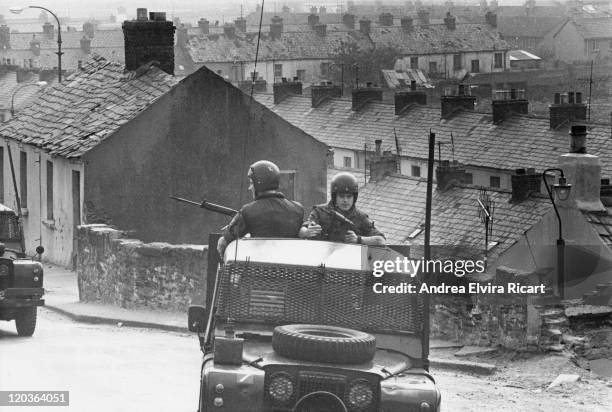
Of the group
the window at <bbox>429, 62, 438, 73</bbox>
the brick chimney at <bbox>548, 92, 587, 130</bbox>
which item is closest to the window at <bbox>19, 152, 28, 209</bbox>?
the brick chimney at <bbox>548, 92, 587, 130</bbox>

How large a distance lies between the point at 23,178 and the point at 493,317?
17.1 m

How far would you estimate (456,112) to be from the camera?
4978cm

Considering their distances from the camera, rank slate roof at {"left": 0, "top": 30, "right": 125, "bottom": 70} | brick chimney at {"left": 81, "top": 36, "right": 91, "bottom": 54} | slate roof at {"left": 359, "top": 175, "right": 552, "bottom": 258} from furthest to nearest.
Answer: brick chimney at {"left": 81, "top": 36, "right": 91, "bottom": 54} < slate roof at {"left": 0, "top": 30, "right": 125, "bottom": 70} < slate roof at {"left": 359, "top": 175, "right": 552, "bottom": 258}

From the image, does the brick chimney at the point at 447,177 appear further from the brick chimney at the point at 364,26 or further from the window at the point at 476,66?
the window at the point at 476,66

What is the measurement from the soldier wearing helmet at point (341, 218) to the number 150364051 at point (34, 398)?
3.13 metres

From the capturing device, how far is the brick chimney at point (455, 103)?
1956 inches

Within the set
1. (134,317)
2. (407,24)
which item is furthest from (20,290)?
(407,24)

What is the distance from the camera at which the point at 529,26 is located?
112 metres

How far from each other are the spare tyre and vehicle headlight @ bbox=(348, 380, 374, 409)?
0.23 metres

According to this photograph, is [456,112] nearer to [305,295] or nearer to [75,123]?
[75,123]

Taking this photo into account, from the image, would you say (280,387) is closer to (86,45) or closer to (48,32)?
(86,45)

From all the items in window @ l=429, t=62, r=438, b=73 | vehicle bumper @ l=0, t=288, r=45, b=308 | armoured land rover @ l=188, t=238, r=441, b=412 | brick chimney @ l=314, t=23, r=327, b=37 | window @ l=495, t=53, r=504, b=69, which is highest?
brick chimney @ l=314, t=23, r=327, b=37

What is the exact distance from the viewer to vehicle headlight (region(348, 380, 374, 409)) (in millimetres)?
8844

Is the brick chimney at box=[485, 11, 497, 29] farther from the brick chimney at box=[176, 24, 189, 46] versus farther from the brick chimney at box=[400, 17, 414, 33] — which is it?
the brick chimney at box=[176, 24, 189, 46]
